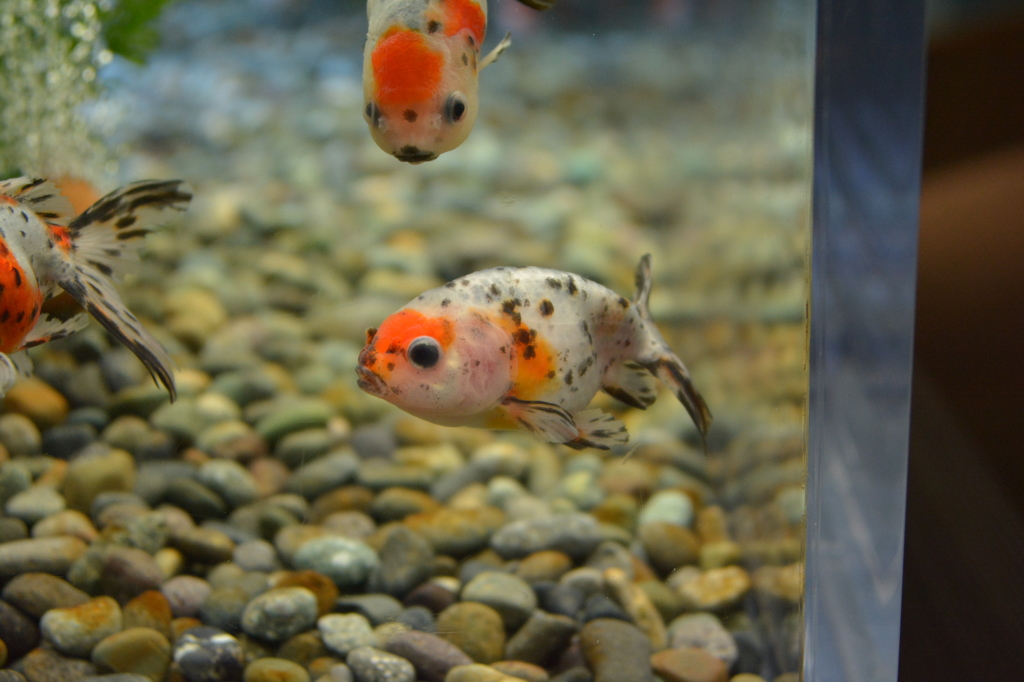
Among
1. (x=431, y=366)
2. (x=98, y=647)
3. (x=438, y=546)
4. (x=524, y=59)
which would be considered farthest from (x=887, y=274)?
(x=524, y=59)

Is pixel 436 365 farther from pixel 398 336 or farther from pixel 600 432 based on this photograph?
pixel 600 432

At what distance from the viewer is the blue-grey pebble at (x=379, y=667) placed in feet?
4.79

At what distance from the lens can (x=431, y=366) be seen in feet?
3.21

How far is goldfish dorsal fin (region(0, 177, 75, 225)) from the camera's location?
115 cm

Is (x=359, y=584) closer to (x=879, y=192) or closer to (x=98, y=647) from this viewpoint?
(x=98, y=647)

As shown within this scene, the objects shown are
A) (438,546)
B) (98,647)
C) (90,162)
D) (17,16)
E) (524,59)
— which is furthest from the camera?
(90,162)

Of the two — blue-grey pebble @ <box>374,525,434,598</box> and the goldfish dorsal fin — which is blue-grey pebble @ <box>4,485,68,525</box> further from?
the goldfish dorsal fin

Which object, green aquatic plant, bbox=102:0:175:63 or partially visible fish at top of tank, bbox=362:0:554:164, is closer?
partially visible fish at top of tank, bbox=362:0:554:164

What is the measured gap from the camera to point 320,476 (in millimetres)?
2271

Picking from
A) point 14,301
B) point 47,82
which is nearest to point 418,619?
point 14,301

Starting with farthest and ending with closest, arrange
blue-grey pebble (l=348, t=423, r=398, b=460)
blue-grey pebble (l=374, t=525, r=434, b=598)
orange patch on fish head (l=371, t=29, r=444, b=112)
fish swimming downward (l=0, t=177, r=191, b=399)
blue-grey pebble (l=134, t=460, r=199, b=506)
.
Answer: blue-grey pebble (l=348, t=423, r=398, b=460) < blue-grey pebble (l=134, t=460, r=199, b=506) < blue-grey pebble (l=374, t=525, r=434, b=598) < fish swimming downward (l=0, t=177, r=191, b=399) < orange patch on fish head (l=371, t=29, r=444, b=112)

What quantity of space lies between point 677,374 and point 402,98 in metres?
0.56

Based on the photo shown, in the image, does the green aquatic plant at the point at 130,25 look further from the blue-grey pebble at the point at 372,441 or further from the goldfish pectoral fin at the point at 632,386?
the goldfish pectoral fin at the point at 632,386

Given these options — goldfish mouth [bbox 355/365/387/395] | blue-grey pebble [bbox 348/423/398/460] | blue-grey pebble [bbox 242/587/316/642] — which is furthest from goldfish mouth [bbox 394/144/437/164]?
blue-grey pebble [bbox 348/423/398/460]
